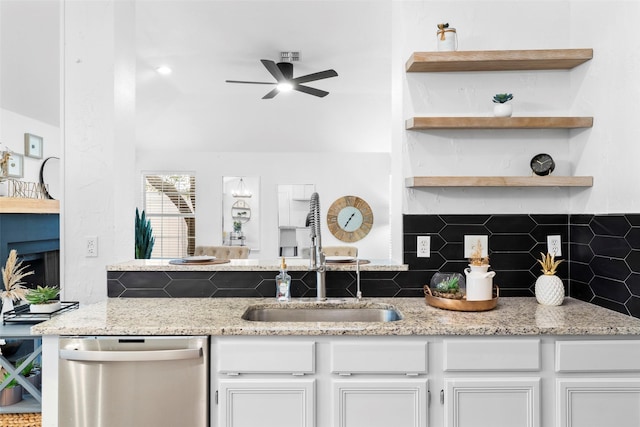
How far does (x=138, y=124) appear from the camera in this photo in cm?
657

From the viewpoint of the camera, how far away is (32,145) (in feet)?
10.4

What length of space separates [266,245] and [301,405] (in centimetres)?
515

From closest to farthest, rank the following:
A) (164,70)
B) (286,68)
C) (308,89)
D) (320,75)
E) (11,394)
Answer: (11,394)
(320,75)
(286,68)
(308,89)
(164,70)

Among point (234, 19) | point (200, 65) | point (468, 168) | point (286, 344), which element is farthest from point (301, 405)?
point (200, 65)

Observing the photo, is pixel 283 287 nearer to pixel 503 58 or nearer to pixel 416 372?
pixel 416 372

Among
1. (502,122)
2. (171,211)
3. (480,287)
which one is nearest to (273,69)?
(502,122)

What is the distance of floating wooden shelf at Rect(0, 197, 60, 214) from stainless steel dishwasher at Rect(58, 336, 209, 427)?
172 cm

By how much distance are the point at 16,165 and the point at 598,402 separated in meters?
3.57

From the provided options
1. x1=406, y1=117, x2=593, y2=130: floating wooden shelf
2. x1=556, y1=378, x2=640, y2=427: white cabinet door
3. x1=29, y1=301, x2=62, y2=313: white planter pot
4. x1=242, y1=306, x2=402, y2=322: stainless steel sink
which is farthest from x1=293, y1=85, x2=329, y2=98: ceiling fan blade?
x1=556, y1=378, x2=640, y2=427: white cabinet door

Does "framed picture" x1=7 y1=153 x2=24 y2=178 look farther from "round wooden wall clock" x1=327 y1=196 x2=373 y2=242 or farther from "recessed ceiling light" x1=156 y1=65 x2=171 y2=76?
"round wooden wall clock" x1=327 y1=196 x2=373 y2=242

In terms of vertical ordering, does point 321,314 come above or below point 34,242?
below

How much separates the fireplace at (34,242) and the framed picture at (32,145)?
443 millimetres

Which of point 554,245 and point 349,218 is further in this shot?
point 349,218

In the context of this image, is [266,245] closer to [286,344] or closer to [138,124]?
[138,124]
